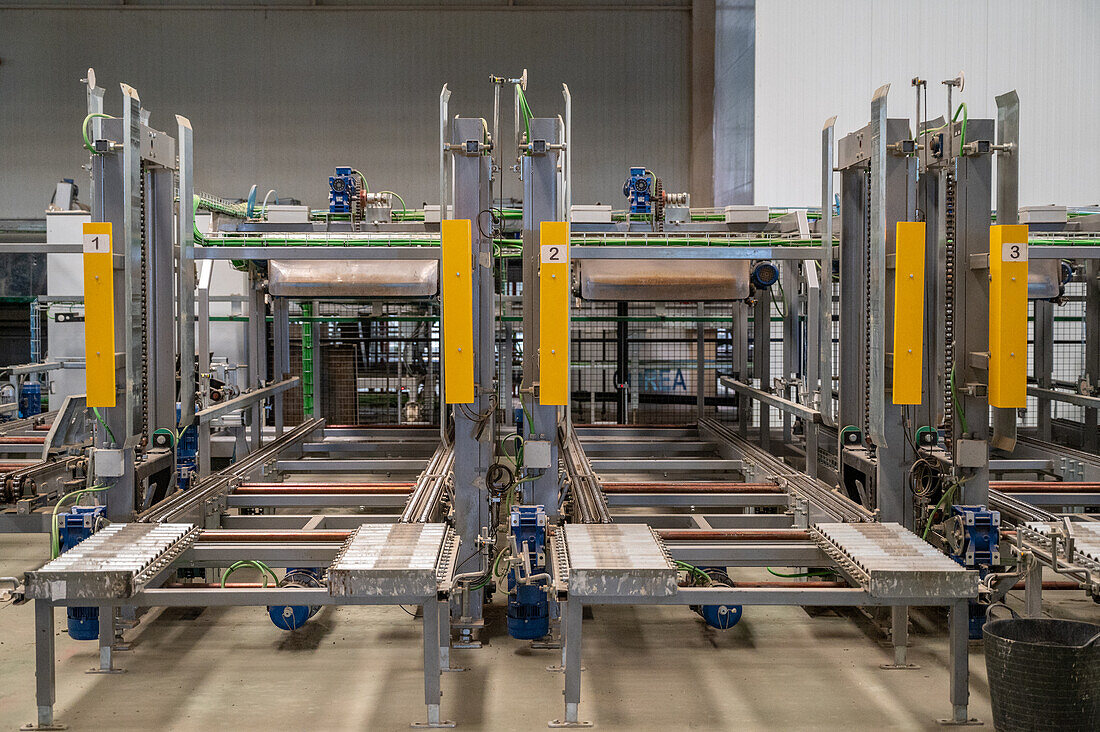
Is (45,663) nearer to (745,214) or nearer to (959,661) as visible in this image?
(959,661)

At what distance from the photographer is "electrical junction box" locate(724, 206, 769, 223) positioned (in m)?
7.45

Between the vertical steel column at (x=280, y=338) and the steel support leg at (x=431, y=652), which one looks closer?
the steel support leg at (x=431, y=652)

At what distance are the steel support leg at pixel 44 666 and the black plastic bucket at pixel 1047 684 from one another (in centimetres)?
374

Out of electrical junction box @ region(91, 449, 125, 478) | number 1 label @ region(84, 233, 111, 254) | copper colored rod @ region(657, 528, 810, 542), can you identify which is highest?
number 1 label @ region(84, 233, 111, 254)

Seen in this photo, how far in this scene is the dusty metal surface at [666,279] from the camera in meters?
7.16

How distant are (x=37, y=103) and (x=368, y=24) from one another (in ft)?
15.6

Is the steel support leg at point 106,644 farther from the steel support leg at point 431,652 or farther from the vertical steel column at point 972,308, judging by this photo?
the vertical steel column at point 972,308

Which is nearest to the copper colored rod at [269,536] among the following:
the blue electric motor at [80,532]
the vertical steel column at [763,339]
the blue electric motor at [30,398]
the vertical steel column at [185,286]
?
the blue electric motor at [80,532]

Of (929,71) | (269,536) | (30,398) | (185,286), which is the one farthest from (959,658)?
(30,398)

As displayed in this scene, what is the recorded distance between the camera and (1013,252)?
432 cm

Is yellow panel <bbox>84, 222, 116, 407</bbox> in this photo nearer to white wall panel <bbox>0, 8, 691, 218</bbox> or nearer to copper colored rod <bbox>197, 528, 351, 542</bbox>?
copper colored rod <bbox>197, 528, 351, 542</bbox>

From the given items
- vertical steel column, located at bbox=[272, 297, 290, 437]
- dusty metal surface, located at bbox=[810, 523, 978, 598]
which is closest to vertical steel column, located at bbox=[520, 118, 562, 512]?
dusty metal surface, located at bbox=[810, 523, 978, 598]

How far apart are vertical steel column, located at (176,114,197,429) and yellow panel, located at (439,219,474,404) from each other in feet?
5.40

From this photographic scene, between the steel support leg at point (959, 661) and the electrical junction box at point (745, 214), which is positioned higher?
the electrical junction box at point (745, 214)
